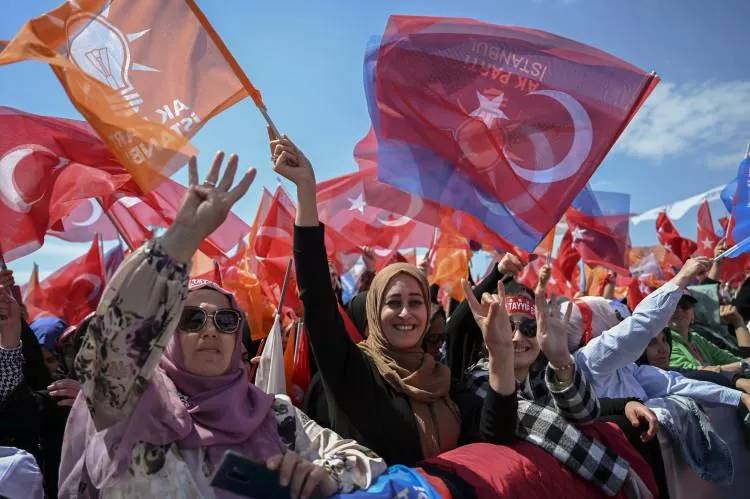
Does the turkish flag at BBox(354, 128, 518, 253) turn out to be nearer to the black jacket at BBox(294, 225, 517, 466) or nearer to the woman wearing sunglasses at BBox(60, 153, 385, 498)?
the black jacket at BBox(294, 225, 517, 466)

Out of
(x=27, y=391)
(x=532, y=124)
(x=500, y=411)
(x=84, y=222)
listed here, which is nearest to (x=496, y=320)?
A: (x=500, y=411)

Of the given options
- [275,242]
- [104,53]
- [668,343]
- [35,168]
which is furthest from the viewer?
[275,242]

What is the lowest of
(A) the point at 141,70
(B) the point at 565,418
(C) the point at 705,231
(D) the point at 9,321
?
(D) the point at 9,321

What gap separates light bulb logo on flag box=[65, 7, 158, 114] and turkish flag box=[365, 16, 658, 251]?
142 cm

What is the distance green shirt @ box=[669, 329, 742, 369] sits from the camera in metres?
4.71

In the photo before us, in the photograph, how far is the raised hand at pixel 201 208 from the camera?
54.4 inches

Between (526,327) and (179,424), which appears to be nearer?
(179,424)

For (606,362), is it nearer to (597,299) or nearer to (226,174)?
(597,299)

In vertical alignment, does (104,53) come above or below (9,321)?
above

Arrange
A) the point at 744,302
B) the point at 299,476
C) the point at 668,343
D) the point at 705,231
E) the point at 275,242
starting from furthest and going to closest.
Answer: the point at 705,231
the point at 744,302
the point at 275,242
the point at 668,343
the point at 299,476

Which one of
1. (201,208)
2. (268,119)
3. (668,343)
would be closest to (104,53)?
(268,119)

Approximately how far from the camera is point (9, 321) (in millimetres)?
3176

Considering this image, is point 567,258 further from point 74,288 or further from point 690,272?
point 74,288

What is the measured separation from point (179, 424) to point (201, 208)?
2.13 ft
